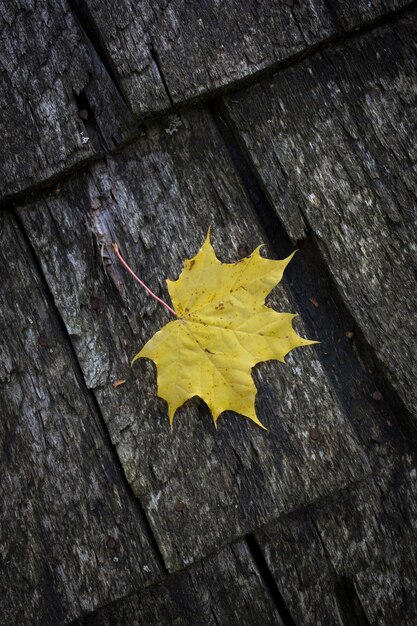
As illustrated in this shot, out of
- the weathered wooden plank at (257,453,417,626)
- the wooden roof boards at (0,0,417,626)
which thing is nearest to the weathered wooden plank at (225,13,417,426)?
the wooden roof boards at (0,0,417,626)

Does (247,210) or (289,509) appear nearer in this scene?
(289,509)

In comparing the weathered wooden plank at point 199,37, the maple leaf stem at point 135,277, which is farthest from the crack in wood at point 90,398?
the weathered wooden plank at point 199,37

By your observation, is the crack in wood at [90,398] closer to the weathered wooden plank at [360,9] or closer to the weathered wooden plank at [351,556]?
the weathered wooden plank at [351,556]

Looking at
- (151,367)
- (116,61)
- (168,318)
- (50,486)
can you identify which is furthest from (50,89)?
(50,486)

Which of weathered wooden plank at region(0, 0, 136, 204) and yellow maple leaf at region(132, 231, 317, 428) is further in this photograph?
weathered wooden plank at region(0, 0, 136, 204)

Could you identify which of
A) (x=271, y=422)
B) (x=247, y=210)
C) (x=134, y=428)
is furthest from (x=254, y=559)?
(x=247, y=210)

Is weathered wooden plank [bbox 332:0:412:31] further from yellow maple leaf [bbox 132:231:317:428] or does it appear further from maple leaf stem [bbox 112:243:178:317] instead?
maple leaf stem [bbox 112:243:178:317]

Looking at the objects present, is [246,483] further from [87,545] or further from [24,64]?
[24,64]
